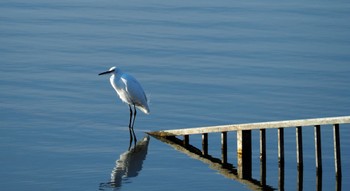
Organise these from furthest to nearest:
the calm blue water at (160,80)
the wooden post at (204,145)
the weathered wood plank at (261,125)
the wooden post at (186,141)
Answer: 1. the wooden post at (186,141)
2. the wooden post at (204,145)
3. the calm blue water at (160,80)
4. the weathered wood plank at (261,125)

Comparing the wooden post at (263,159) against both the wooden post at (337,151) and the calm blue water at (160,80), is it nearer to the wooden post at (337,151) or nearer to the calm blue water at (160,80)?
the calm blue water at (160,80)

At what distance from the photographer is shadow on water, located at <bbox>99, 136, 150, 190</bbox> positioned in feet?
43.4

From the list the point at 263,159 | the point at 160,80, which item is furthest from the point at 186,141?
the point at 160,80

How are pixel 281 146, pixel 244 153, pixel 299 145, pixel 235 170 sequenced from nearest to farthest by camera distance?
1. pixel 299 145
2. pixel 281 146
3. pixel 244 153
4. pixel 235 170

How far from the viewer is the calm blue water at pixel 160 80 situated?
1410cm

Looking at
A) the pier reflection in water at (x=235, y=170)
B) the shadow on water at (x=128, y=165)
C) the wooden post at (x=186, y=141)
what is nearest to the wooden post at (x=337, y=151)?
the pier reflection in water at (x=235, y=170)

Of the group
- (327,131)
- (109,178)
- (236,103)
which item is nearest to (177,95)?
(236,103)

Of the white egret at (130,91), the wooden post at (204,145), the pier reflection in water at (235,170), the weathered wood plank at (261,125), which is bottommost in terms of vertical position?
the pier reflection in water at (235,170)

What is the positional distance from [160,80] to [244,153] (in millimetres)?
5879

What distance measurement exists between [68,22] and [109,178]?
510 inches

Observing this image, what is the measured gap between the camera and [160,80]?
19.6 meters

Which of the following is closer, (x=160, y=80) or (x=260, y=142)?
(x=260, y=142)

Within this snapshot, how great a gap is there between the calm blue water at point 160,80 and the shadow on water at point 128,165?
0.24 feet

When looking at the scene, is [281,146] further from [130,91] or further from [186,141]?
[130,91]
